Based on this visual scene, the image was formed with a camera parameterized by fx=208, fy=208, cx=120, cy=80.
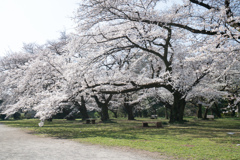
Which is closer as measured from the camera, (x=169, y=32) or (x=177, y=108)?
(x=169, y=32)

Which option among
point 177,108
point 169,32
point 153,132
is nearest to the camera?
point 153,132

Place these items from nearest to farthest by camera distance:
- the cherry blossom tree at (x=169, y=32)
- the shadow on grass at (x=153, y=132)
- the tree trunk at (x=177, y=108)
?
1. the cherry blossom tree at (x=169, y=32)
2. the shadow on grass at (x=153, y=132)
3. the tree trunk at (x=177, y=108)

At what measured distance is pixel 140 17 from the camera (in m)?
11.2

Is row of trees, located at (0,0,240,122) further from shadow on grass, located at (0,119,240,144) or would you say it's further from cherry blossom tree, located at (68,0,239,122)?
shadow on grass, located at (0,119,240,144)

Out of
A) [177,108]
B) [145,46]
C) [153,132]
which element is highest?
[145,46]

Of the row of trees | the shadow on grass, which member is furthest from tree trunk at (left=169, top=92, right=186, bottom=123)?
the shadow on grass

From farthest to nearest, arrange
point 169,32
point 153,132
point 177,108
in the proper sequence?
1. point 177,108
2. point 169,32
3. point 153,132

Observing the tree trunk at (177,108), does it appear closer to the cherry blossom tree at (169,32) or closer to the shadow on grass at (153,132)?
the cherry blossom tree at (169,32)

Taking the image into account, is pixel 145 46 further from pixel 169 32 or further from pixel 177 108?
pixel 177 108

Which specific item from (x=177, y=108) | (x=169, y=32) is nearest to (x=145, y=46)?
(x=169, y=32)

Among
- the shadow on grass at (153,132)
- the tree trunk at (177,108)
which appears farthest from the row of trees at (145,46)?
the shadow on grass at (153,132)

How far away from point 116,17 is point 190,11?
160 inches

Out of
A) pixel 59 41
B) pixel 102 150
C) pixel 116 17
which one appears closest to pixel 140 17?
pixel 116 17

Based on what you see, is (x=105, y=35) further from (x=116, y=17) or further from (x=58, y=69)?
(x=58, y=69)
